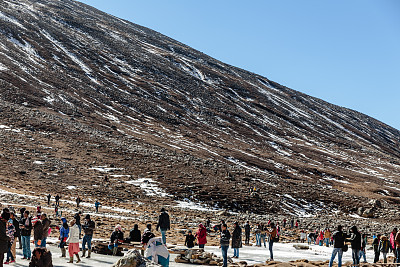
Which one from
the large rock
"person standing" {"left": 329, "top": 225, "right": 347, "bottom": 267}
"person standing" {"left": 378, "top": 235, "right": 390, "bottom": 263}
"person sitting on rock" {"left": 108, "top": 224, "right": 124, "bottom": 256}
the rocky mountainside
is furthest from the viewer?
the rocky mountainside

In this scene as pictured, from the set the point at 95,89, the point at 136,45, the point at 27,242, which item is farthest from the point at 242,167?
the point at 136,45

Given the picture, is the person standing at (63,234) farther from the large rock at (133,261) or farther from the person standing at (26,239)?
the large rock at (133,261)

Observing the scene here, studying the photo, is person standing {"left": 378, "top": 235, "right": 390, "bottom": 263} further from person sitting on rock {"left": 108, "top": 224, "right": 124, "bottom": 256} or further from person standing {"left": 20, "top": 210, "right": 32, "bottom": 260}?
person standing {"left": 20, "top": 210, "right": 32, "bottom": 260}

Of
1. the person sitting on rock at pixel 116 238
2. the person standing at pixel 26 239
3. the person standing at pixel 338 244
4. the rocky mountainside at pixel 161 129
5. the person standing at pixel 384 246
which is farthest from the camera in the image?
the rocky mountainside at pixel 161 129

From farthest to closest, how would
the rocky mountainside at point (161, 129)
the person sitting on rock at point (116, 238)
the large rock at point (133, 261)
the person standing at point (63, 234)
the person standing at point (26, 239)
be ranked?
the rocky mountainside at point (161, 129) < the person sitting on rock at point (116, 238) < the person standing at point (63, 234) < the person standing at point (26, 239) < the large rock at point (133, 261)

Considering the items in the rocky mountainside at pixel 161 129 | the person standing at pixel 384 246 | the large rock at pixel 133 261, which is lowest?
the person standing at pixel 384 246

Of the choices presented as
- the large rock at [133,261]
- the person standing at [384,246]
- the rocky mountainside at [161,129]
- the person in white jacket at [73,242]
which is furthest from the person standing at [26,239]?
the rocky mountainside at [161,129]

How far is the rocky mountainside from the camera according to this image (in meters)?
56.7

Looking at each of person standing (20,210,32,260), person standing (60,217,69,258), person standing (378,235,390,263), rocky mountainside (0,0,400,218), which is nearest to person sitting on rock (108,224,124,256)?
person standing (60,217,69,258)

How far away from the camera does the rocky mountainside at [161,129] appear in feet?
186

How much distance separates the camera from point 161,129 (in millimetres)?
93750

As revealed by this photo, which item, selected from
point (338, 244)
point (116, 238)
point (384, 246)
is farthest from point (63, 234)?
point (384, 246)

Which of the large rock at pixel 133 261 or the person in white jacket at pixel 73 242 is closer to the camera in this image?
the large rock at pixel 133 261

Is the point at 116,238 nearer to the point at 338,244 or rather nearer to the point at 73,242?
the point at 73,242
